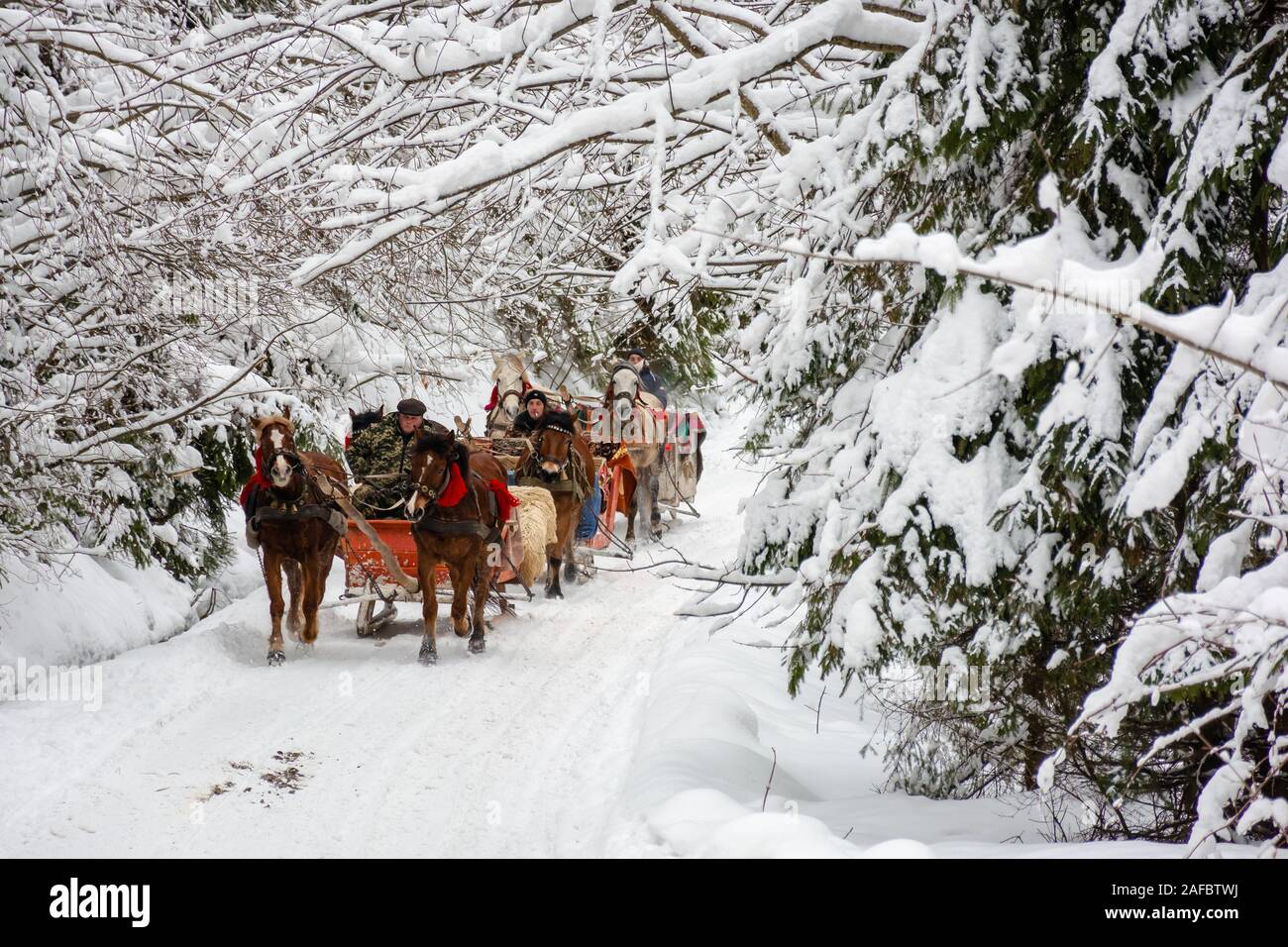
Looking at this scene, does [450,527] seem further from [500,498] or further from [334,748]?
[334,748]

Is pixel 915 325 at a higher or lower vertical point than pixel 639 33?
lower

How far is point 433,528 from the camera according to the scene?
9.90 metres

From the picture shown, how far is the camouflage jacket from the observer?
10.7 metres

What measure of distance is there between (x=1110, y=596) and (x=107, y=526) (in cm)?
761

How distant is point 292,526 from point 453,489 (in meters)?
1.35

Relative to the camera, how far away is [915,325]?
499 cm

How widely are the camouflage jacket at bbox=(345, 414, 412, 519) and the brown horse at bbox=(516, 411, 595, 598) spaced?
1905 mm

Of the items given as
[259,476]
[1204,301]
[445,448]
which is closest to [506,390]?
[445,448]

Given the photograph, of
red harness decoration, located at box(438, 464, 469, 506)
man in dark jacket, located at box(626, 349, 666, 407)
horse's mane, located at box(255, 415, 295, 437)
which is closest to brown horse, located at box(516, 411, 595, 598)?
red harness decoration, located at box(438, 464, 469, 506)

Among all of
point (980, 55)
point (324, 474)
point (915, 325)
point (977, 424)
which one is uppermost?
point (980, 55)

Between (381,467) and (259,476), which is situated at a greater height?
(259,476)

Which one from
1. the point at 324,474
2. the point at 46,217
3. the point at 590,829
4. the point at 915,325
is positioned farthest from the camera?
the point at 324,474

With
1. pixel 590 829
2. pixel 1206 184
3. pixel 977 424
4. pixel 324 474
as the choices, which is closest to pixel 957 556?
pixel 977 424

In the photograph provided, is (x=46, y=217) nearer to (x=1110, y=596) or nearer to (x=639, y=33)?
(x=639, y=33)
